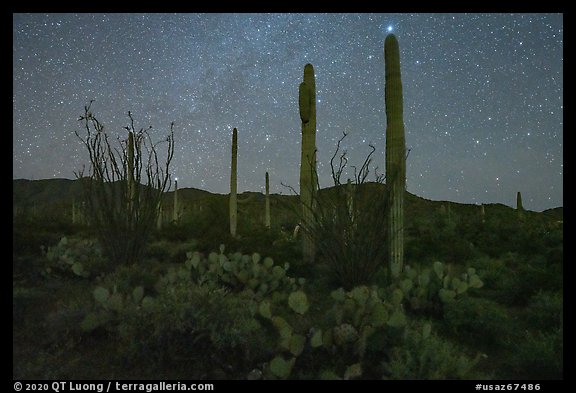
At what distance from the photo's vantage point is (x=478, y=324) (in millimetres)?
4066

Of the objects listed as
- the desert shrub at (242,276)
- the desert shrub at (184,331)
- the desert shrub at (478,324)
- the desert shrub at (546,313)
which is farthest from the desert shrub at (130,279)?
the desert shrub at (546,313)

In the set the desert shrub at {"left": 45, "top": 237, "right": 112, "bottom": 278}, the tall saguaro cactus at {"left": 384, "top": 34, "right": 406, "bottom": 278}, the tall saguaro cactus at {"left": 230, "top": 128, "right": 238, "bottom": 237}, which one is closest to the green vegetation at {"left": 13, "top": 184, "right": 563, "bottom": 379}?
the desert shrub at {"left": 45, "top": 237, "right": 112, "bottom": 278}

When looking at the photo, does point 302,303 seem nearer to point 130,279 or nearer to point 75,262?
point 130,279

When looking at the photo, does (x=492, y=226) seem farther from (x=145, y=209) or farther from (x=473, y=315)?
(x=145, y=209)

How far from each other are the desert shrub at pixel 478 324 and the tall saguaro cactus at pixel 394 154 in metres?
1.34

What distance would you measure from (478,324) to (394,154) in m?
2.72

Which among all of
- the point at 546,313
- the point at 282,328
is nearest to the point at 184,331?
the point at 282,328

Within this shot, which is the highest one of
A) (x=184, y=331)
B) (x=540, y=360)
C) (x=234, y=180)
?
(x=234, y=180)

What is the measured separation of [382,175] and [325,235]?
1290 millimetres

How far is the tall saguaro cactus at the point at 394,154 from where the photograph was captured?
5.68 m

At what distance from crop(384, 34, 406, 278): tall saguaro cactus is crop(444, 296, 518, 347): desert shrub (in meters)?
1.34

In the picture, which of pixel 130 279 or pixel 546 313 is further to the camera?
pixel 130 279

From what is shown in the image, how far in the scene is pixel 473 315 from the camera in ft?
14.0
